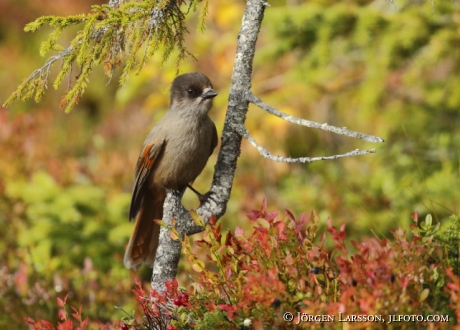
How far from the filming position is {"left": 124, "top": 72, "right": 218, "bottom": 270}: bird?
424cm

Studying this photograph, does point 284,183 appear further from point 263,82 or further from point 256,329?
point 256,329

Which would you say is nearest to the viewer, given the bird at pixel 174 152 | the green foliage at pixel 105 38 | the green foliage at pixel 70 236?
the green foliage at pixel 105 38

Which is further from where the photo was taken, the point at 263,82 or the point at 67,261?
the point at 263,82

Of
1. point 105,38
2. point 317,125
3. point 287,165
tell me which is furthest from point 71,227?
point 287,165

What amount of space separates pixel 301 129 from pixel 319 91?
12.5ft

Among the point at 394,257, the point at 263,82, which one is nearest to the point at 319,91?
the point at 263,82

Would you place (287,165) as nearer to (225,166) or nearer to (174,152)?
(174,152)

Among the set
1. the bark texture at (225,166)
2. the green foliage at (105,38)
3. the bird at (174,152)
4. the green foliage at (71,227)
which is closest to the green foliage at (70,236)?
the green foliage at (71,227)

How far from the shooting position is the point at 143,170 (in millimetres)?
4430

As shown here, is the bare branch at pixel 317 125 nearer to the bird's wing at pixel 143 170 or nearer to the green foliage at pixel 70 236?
the bird's wing at pixel 143 170

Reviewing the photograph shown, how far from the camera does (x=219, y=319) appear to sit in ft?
8.82

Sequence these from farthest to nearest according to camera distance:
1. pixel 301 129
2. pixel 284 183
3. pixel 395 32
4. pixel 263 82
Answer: pixel 301 129 → pixel 284 183 → pixel 263 82 → pixel 395 32

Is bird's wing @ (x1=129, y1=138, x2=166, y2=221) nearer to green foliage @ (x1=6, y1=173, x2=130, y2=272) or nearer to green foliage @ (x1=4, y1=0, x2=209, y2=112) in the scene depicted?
green foliage @ (x1=4, y1=0, x2=209, y2=112)

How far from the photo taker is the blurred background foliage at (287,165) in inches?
224
